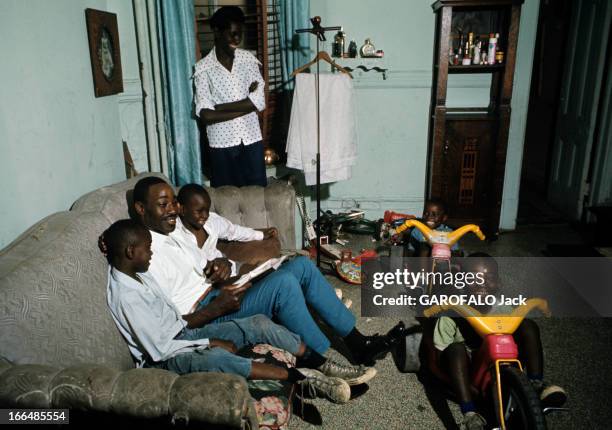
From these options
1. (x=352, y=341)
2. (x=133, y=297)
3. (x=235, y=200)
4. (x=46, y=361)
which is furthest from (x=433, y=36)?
(x=46, y=361)

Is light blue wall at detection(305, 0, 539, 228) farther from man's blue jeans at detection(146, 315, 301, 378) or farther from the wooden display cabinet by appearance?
man's blue jeans at detection(146, 315, 301, 378)

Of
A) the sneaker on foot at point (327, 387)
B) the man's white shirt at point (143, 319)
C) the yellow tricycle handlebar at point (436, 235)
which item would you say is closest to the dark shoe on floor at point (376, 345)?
the sneaker on foot at point (327, 387)

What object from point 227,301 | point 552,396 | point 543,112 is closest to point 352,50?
point 227,301

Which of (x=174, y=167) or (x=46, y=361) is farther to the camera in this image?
(x=174, y=167)

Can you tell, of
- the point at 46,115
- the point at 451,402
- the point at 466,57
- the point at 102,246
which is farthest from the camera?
the point at 466,57

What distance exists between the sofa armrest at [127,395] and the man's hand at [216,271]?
0.97m

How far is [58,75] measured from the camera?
2166mm

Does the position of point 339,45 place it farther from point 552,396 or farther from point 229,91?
point 552,396

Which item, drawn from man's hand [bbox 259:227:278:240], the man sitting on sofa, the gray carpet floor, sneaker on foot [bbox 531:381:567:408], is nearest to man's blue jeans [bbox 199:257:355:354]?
the man sitting on sofa

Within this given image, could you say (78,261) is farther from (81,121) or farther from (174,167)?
(174,167)

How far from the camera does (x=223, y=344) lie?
73.2 inches

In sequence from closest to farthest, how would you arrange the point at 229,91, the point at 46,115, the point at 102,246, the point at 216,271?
the point at 102,246
the point at 46,115
the point at 216,271
the point at 229,91

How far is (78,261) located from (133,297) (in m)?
0.23

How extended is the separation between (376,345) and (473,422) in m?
0.56
